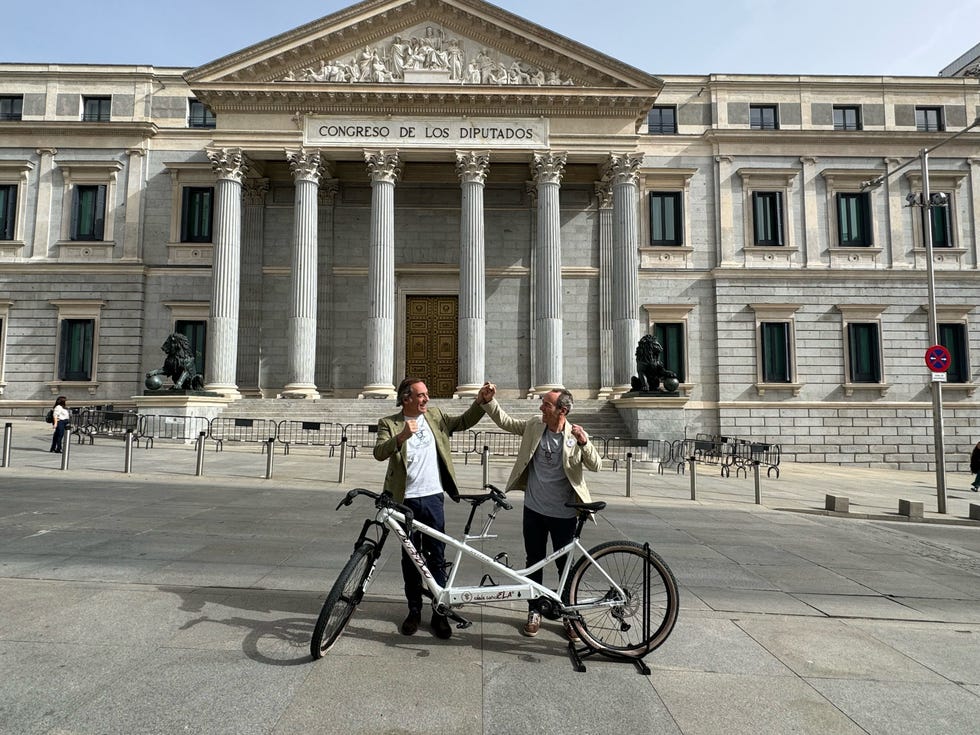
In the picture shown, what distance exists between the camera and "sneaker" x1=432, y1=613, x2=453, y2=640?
4.57 meters

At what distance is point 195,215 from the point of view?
2944cm

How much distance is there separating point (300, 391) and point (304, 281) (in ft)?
14.9

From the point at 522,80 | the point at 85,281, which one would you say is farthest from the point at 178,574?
the point at 85,281

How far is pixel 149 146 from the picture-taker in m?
29.5

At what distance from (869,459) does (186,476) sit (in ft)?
92.7

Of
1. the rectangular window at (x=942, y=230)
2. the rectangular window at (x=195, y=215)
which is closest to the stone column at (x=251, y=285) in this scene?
the rectangular window at (x=195, y=215)

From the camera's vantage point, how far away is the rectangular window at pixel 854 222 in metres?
29.2

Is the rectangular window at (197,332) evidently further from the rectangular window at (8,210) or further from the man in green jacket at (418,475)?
the man in green jacket at (418,475)

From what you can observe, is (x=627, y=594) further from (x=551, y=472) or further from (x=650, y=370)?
(x=650, y=370)

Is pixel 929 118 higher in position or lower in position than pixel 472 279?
higher

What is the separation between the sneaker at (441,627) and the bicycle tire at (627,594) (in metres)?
0.92

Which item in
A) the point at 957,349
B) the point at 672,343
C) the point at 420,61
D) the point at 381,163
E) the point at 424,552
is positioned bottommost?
the point at 424,552

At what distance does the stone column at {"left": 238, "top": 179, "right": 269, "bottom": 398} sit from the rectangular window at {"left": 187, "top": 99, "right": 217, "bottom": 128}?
14.7 feet

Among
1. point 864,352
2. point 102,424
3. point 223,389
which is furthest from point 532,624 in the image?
point 864,352
